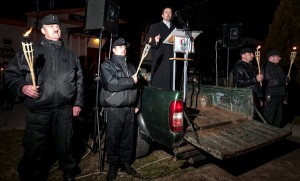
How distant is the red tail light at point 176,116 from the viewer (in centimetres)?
343

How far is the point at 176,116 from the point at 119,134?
3.50 ft

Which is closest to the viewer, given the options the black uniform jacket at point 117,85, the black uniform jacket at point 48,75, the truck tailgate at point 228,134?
the black uniform jacket at point 48,75

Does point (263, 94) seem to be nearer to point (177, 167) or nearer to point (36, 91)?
point (177, 167)

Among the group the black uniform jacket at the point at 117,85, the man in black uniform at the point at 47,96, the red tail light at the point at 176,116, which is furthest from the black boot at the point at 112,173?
the red tail light at the point at 176,116

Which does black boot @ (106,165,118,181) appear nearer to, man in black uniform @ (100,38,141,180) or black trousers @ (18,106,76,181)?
man in black uniform @ (100,38,141,180)

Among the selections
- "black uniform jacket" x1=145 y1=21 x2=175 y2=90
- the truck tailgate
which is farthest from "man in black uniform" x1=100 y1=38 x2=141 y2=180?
"black uniform jacket" x1=145 y1=21 x2=175 y2=90

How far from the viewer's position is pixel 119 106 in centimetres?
375

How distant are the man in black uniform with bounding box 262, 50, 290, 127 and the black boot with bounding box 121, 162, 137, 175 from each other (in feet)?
14.0

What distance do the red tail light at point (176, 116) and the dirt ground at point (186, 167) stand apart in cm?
103

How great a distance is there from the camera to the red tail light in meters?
3.43

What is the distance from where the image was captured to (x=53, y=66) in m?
3.29

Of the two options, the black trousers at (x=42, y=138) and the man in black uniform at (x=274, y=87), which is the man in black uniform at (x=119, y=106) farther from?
the man in black uniform at (x=274, y=87)

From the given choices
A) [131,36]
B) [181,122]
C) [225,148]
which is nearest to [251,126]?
[225,148]

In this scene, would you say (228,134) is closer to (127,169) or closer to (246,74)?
(127,169)
